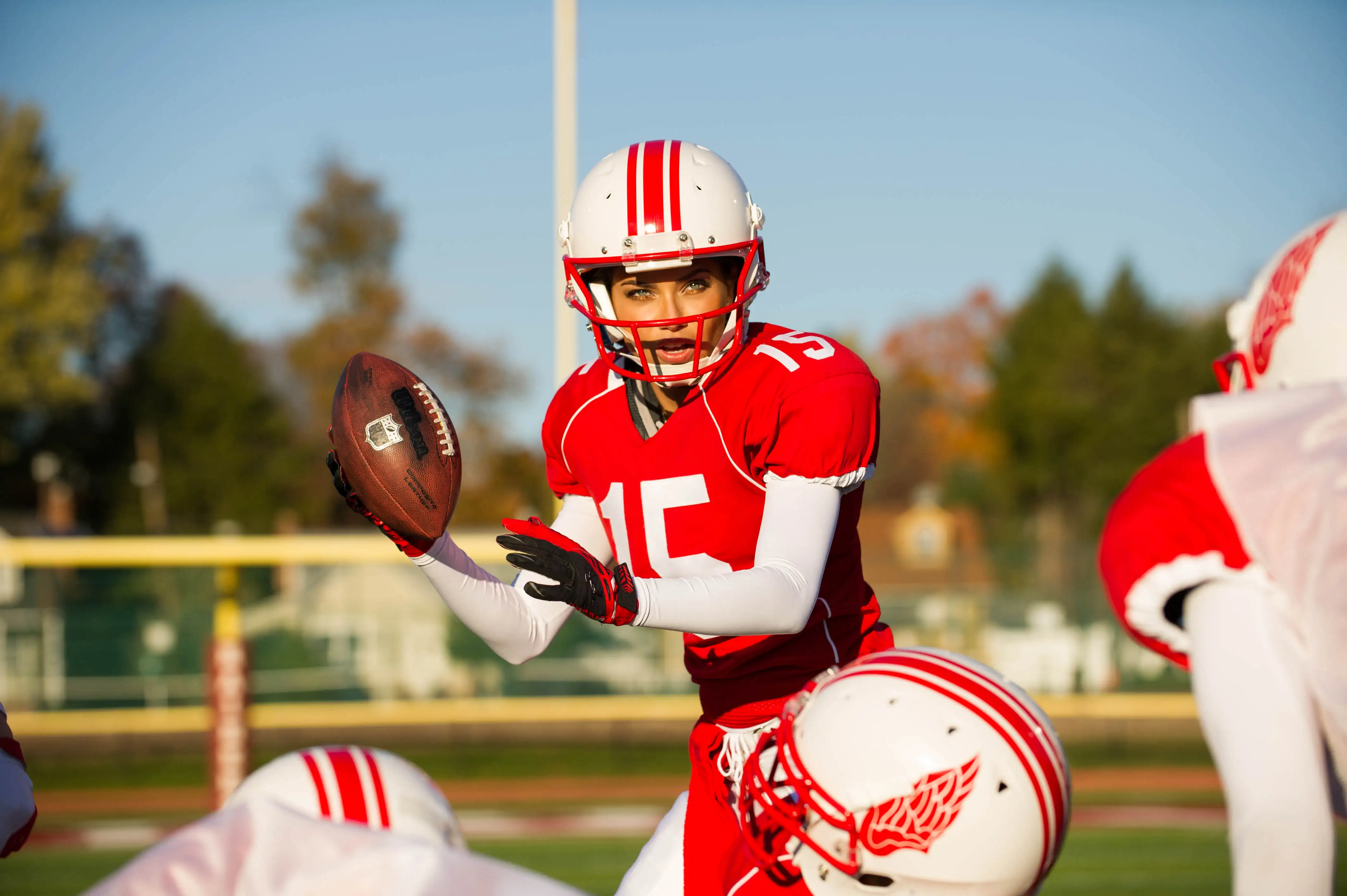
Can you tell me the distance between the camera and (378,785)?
248 centimetres

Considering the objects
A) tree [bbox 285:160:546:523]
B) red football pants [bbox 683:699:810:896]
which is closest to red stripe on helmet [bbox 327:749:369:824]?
red football pants [bbox 683:699:810:896]

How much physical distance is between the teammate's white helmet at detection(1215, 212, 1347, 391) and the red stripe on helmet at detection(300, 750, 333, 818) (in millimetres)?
1746

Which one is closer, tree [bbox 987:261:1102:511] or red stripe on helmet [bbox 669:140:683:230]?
red stripe on helmet [bbox 669:140:683:230]

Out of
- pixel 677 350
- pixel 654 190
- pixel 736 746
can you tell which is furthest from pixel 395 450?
pixel 736 746

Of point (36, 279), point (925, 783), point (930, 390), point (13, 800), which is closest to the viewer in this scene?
point (925, 783)

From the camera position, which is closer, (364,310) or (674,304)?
(674,304)

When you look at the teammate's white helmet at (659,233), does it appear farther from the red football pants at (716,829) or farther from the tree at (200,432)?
the tree at (200,432)

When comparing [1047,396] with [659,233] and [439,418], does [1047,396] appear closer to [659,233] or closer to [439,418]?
[659,233]

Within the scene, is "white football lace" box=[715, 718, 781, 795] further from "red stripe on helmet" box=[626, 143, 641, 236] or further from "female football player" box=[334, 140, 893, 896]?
"red stripe on helmet" box=[626, 143, 641, 236]

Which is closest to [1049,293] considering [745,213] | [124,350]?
[124,350]

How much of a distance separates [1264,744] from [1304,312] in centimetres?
63

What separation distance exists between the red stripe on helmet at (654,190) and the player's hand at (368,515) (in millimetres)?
717

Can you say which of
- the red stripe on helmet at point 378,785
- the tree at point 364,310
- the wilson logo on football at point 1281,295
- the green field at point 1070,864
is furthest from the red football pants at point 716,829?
the tree at point 364,310

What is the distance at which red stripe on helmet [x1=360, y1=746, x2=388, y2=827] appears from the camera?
7.95ft
